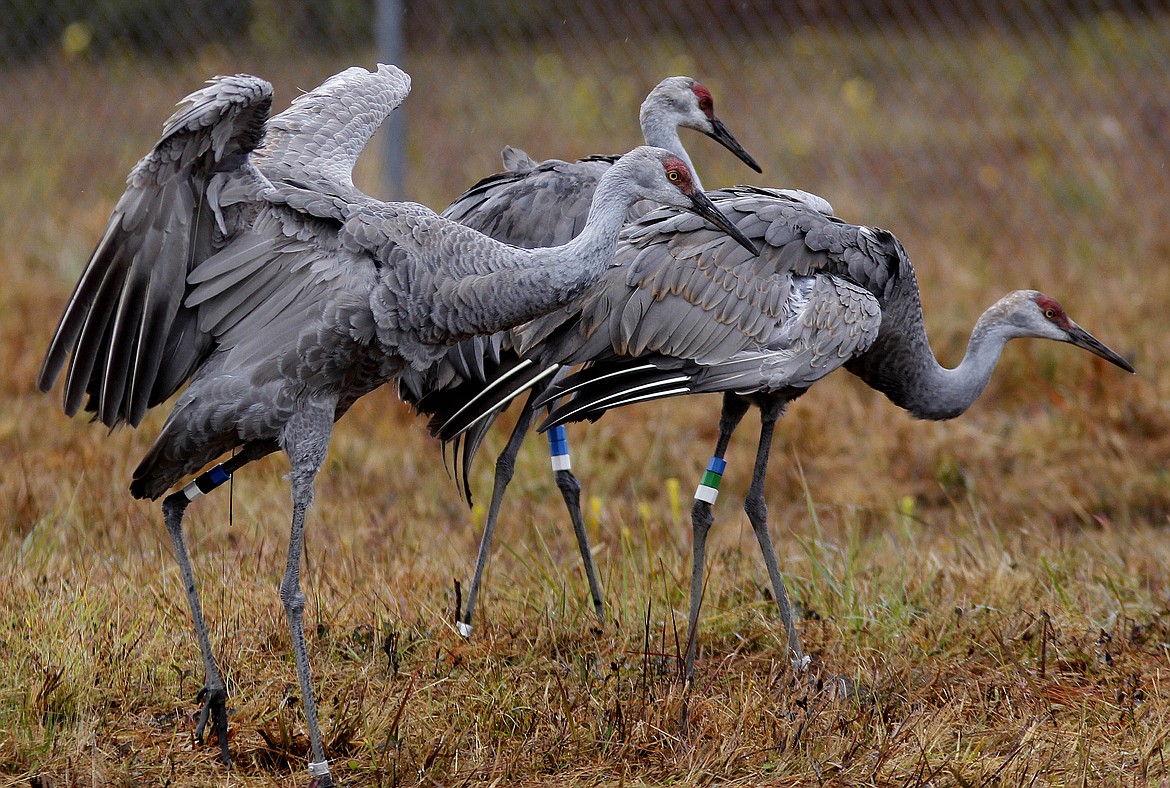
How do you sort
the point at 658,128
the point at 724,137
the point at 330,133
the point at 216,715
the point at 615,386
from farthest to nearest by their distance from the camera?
the point at 724,137, the point at 658,128, the point at 330,133, the point at 615,386, the point at 216,715

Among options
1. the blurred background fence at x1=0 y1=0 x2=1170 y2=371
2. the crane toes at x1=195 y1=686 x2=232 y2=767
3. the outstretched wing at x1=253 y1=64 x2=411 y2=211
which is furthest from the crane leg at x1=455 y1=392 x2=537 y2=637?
the blurred background fence at x1=0 y1=0 x2=1170 y2=371

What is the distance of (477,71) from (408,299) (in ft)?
20.1

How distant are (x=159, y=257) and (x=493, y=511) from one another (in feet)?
4.74

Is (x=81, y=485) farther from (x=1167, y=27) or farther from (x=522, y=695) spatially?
(x=1167, y=27)

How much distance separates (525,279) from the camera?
3193mm

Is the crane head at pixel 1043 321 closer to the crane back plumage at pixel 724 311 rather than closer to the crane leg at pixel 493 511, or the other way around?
the crane back plumage at pixel 724 311

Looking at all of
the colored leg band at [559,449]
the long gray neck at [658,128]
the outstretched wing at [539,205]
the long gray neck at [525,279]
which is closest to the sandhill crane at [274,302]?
the long gray neck at [525,279]

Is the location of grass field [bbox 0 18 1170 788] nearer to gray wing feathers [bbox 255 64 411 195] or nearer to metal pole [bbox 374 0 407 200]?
metal pole [bbox 374 0 407 200]

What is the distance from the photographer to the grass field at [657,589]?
9.95ft

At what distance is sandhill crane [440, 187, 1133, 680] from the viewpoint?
143 inches

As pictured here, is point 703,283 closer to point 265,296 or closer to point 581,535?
point 581,535

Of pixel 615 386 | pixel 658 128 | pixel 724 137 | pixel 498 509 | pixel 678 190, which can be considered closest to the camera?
pixel 678 190

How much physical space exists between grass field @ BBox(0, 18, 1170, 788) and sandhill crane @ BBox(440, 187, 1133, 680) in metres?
0.36

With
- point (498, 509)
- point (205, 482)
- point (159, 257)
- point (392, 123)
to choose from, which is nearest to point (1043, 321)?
point (498, 509)
